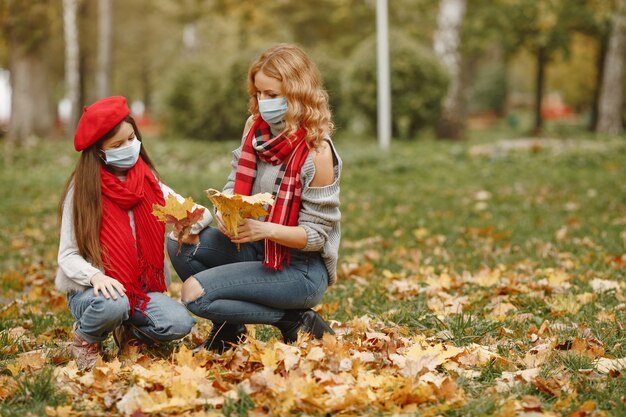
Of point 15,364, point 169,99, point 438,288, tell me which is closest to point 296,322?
point 15,364

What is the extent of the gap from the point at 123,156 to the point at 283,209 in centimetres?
76

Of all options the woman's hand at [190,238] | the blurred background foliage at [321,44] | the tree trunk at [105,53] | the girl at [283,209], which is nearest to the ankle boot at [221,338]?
the girl at [283,209]

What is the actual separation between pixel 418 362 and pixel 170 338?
1.14 metres

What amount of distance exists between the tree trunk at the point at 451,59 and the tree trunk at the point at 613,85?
377 centimetres

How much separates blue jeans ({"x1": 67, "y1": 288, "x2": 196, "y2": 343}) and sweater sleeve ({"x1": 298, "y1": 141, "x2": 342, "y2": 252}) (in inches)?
26.3

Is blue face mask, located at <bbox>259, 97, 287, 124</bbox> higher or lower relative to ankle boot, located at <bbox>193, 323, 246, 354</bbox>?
higher

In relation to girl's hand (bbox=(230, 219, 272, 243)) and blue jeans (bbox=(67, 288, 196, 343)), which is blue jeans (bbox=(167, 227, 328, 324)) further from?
girl's hand (bbox=(230, 219, 272, 243))

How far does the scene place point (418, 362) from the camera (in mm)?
3152

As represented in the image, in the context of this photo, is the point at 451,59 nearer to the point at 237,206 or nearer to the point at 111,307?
the point at 237,206

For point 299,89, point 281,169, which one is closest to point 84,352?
point 281,169

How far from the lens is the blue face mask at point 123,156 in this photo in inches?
137

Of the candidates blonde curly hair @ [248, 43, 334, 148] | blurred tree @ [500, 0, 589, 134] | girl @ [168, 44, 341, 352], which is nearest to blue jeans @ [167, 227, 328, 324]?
girl @ [168, 44, 341, 352]

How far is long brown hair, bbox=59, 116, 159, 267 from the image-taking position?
135 inches

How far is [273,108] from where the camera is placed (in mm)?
3457
